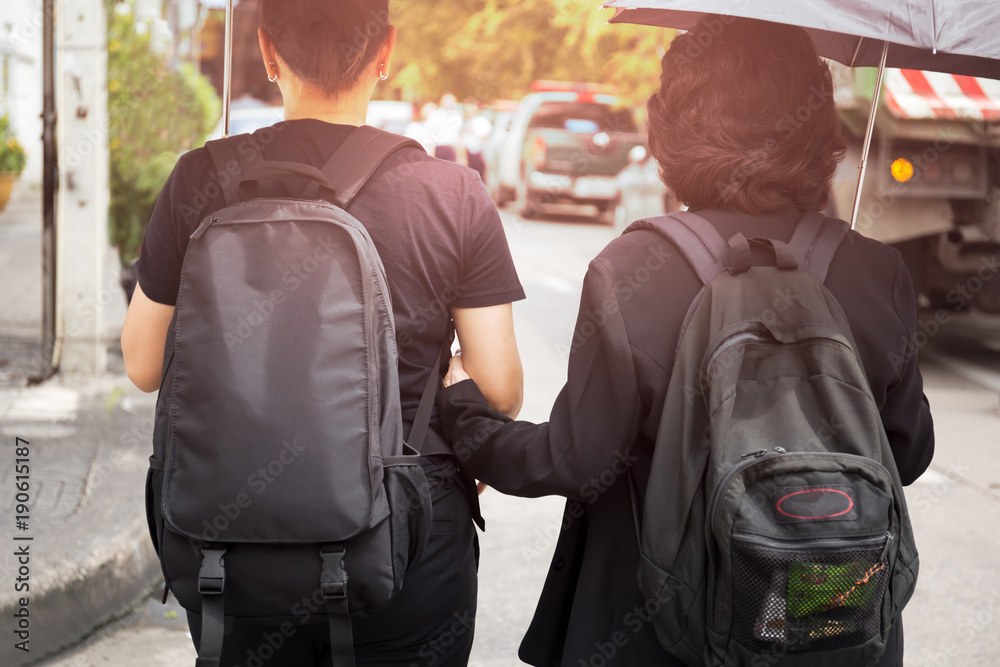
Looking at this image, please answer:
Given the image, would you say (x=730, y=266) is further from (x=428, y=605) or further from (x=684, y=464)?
(x=428, y=605)

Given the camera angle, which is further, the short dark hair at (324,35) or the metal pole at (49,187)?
the metal pole at (49,187)

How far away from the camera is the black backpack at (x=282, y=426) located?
1.76m

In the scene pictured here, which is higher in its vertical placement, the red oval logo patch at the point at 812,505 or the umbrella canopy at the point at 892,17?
the umbrella canopy at the point at 892,17

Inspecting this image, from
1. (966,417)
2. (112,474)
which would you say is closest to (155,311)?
(112,474)

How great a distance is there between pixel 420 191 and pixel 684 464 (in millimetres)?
656

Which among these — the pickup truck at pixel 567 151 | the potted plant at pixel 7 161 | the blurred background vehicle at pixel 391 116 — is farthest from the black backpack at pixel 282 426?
the blurred background vehicle at pixel 391 116

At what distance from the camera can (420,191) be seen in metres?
1.99

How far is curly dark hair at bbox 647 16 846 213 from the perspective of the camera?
196 centimetres

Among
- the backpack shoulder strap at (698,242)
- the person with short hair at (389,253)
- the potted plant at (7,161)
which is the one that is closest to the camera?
the backpack shoulder strap at (698,242)

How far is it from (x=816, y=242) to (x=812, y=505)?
1.60 feet

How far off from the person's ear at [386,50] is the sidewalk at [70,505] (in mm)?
2313

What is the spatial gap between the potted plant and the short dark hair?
1653 centimetres

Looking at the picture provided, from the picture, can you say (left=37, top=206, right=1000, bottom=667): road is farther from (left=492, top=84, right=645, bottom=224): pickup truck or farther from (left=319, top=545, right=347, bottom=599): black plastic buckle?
(left=492, top=84, right=645, bottom=224): pickup truck

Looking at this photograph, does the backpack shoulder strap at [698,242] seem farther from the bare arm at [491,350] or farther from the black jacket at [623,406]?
the bare arm at [491,350]
